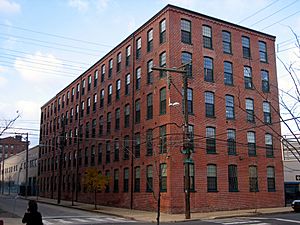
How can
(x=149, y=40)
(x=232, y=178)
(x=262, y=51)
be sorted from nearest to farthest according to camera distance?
(x=232, y=178), (x=149, y=40), (x=262, y=51)

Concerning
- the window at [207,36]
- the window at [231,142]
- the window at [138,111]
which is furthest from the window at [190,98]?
the window at [138,111]

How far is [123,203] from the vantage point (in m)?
37.9

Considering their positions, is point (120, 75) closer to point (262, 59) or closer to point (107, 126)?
point (107, 126)

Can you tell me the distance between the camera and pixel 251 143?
119 ft

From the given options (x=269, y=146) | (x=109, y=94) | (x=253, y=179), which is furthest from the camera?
(x=109, y=94)

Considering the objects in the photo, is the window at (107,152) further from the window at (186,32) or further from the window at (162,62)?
the window at (186,32)

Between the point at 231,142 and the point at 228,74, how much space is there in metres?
6.02

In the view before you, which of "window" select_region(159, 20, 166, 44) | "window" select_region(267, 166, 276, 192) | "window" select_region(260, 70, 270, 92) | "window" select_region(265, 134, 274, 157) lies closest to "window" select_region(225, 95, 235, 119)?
"window" select_region(260, 70, 270, 92)

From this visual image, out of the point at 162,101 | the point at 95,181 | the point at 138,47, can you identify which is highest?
the point at 138,47

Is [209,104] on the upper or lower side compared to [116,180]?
upper

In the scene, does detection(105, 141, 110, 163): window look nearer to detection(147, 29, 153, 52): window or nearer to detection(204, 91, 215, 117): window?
detection(147, 29, 153, 52): window

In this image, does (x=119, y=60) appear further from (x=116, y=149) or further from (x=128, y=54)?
(x=116, y=149)

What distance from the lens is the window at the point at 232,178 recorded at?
3384 cm

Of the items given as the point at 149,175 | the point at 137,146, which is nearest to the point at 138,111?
the point at 137,146
